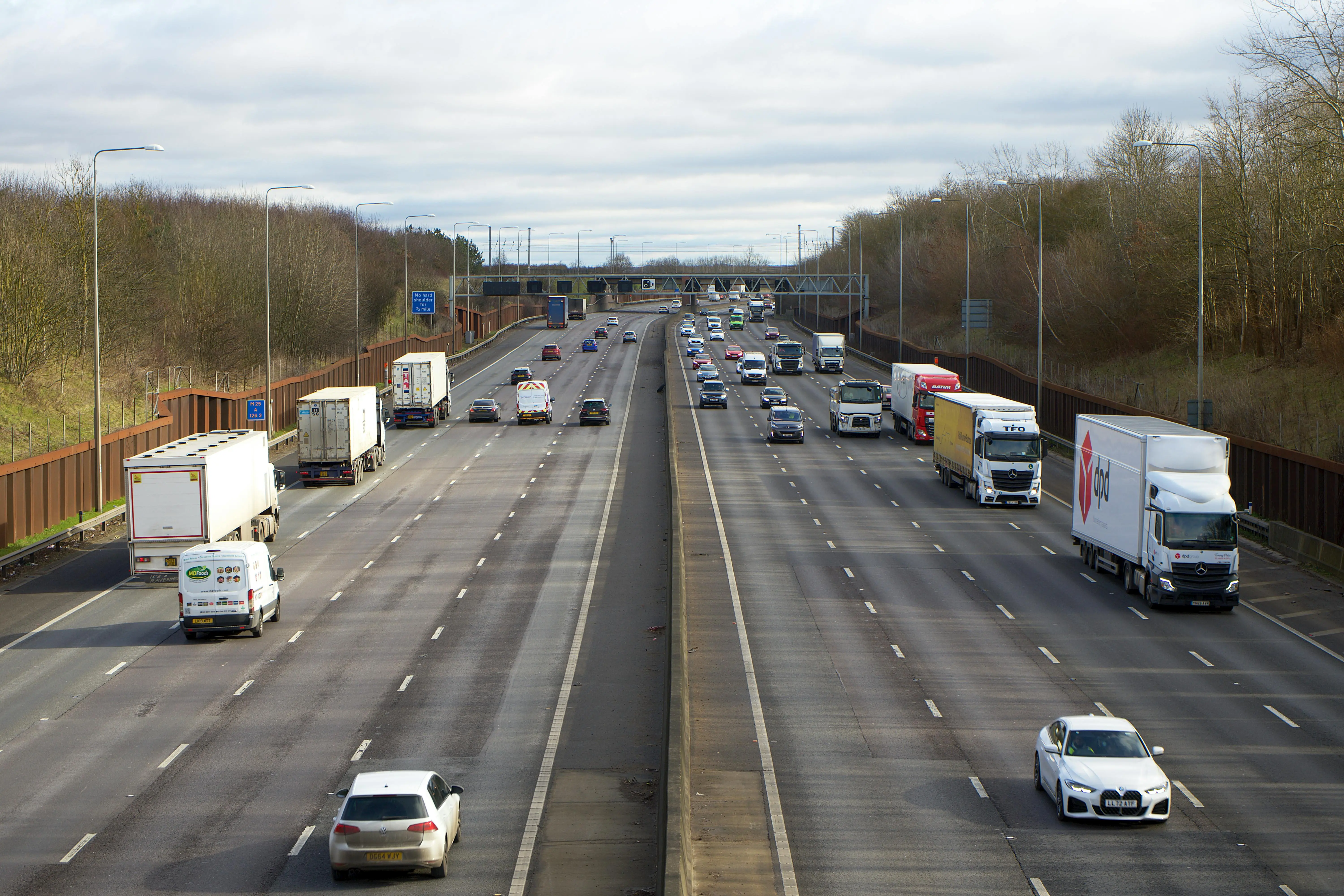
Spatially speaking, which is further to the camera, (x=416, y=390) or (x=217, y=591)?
(x=416, y=390)

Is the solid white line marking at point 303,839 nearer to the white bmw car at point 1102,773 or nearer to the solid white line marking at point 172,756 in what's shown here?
the solid white line marking at point 172,756

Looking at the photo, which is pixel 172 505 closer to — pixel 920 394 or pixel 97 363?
pixel 97 363

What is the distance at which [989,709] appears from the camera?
24188 mm

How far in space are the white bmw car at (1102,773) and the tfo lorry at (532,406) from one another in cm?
5692

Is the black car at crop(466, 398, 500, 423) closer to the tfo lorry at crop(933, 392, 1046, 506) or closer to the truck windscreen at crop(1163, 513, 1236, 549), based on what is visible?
the tfo lorry at crop(933, 392, 1046, 506)

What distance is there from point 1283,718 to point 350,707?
1670cm

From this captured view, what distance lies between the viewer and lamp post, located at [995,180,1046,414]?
60.1m

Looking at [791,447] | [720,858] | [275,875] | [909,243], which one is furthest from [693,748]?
[909,243]

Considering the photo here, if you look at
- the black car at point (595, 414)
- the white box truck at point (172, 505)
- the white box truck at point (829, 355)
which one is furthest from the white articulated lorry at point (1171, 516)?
the white box truck at point (829, 355)

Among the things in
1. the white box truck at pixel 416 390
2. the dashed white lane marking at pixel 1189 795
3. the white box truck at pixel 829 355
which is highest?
the white box truck at pixel 829 355

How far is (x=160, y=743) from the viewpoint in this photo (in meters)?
22.2

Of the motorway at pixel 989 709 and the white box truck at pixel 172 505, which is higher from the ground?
the white box truck at pixel 172 505

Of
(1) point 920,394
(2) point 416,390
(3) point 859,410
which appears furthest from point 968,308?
(2) point 416,390

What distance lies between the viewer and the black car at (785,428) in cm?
6619
